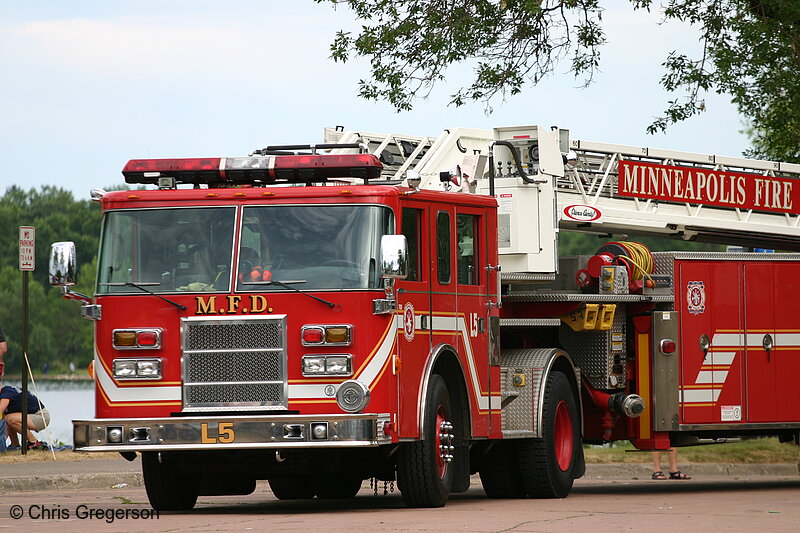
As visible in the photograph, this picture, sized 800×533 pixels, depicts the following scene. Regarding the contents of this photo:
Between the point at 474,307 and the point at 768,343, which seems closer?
the point at 474,307

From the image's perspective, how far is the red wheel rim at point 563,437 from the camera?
14.6 m

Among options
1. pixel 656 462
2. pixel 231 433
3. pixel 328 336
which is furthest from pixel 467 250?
pixel 656 462

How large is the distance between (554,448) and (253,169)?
4167 mm

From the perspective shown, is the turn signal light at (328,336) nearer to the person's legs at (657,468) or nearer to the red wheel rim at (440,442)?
the red wheel rim at (440,442)

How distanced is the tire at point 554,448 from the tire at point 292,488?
2.29 meters

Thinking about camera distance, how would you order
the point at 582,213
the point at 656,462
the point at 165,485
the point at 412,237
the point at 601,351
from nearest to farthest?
the point at 412,237
the point at 165,485
the point at 601,351
the point at 582,213
the point at 656,462

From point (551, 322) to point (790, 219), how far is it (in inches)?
259

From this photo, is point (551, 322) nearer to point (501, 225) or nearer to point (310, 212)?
point (501, 225)

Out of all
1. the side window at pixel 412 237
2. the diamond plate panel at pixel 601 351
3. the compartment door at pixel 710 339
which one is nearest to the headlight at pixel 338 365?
the side window at pixel 412 237

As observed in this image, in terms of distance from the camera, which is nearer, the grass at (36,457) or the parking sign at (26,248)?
the grass at (36,457)

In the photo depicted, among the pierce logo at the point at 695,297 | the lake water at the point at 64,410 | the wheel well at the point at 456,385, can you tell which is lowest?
the lake water at the point at 64,410

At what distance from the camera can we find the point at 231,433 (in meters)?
Result: 11.6

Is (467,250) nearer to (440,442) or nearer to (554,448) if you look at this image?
(440,442)

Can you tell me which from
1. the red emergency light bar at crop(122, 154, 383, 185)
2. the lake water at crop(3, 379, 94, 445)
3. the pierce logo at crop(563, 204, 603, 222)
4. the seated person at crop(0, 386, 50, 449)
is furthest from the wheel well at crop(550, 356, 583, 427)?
the lake water at crop(3, 379, 94, 445)
